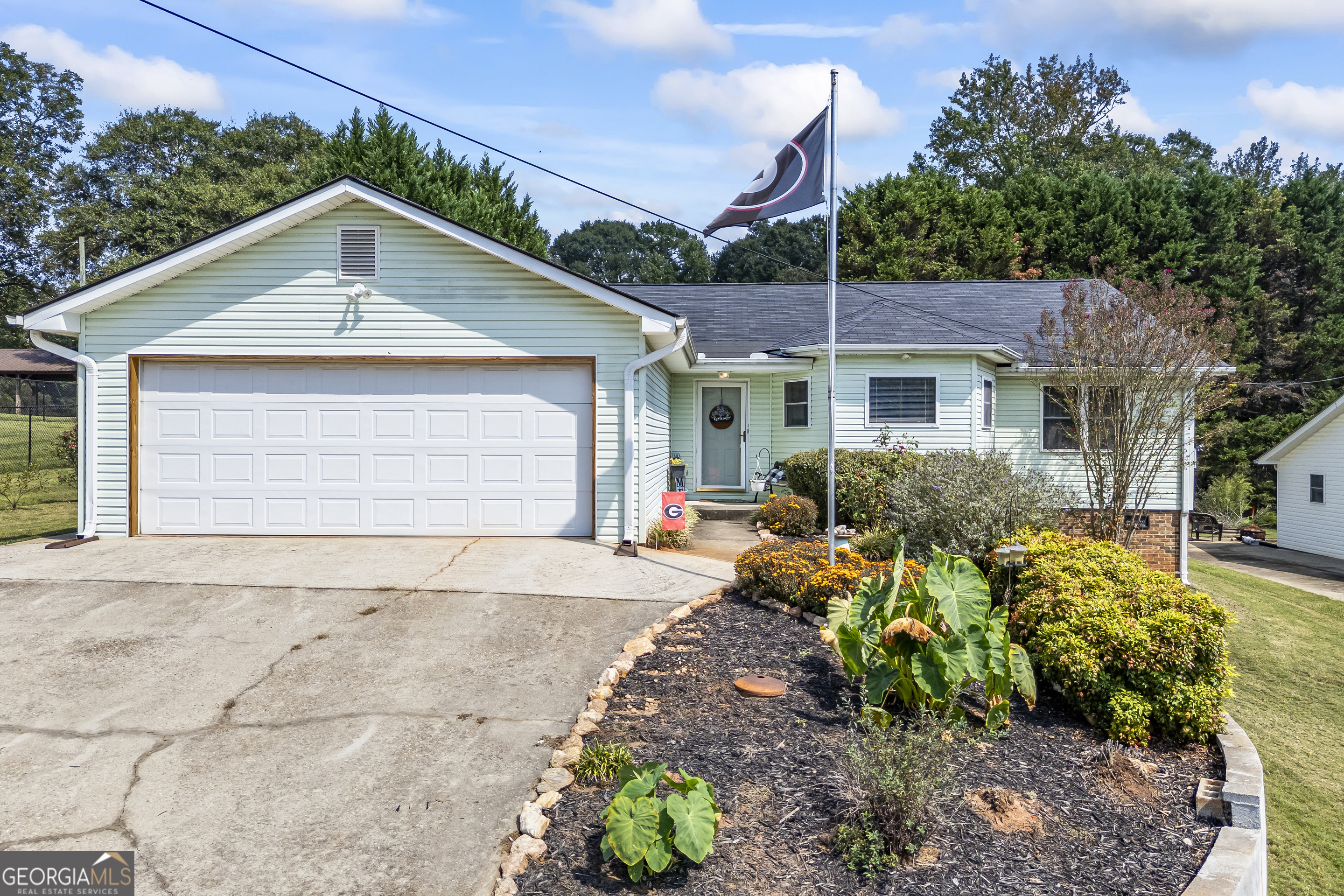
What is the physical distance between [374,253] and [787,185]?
5049 mm

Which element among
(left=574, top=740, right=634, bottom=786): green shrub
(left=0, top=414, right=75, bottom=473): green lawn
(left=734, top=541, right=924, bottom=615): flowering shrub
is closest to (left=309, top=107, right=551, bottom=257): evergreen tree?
(left=0, top=414, right=75, bottom=473): green lawn

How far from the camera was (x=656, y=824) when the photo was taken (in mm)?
3129

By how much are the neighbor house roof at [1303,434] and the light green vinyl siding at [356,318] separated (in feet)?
65.4

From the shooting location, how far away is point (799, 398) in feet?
47.0

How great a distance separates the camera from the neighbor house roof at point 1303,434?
19.6m

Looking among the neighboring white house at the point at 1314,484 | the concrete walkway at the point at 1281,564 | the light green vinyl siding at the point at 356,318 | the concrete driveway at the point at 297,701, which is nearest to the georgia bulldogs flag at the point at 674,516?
the light green vinyl siding at the point at 356,318

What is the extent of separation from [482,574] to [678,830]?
502cm

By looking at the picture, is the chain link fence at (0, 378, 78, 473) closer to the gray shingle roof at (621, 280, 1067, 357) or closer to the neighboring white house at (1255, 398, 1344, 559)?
the gray shingle roof at (621, 280, 1067, 357)

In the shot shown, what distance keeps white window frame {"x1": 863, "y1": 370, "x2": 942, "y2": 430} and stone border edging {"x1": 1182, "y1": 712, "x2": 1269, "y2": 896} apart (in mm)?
8650

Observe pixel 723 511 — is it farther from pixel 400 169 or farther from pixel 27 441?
pixel 27 441

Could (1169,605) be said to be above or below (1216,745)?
above

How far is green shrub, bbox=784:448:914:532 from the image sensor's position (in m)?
11.7

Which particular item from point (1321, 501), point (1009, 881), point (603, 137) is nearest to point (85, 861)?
point (1009, 881)

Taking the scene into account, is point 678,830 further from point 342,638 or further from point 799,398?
point 799,398
